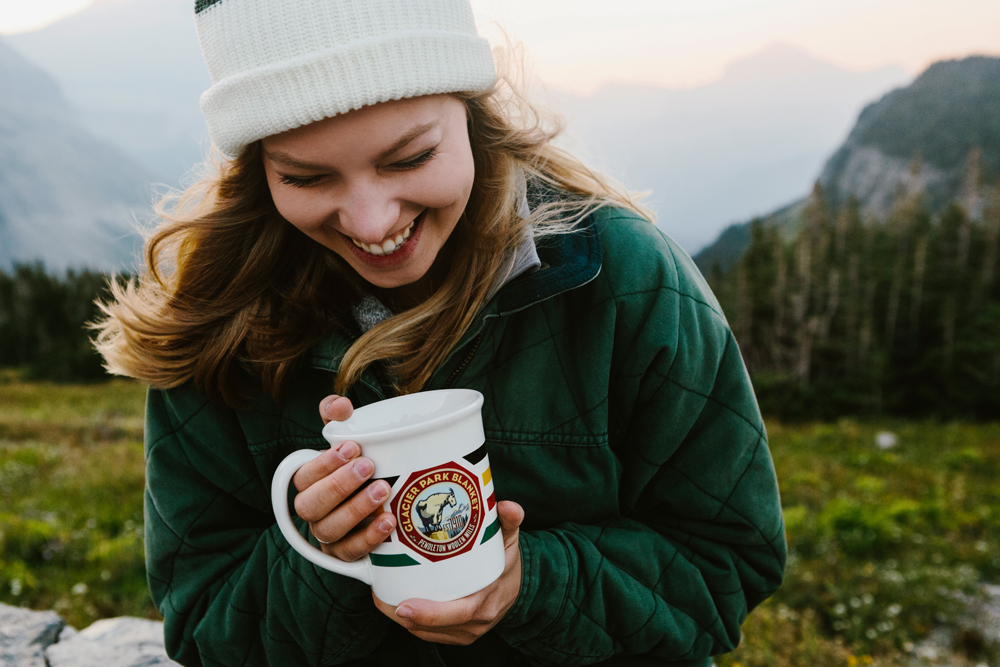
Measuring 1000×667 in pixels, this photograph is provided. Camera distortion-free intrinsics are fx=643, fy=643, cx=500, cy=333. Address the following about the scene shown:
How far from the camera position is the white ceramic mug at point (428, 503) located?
1129mm

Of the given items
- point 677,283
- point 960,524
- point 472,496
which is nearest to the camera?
point 472,496

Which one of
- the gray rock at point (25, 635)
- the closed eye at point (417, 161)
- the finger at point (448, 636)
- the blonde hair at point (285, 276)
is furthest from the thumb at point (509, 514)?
the gray rock at point (25, 635)

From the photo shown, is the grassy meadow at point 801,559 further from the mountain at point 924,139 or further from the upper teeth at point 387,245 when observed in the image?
the mountain at point 924,139

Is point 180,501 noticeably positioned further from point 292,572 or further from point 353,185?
point 353,185

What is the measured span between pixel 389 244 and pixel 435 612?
80cm

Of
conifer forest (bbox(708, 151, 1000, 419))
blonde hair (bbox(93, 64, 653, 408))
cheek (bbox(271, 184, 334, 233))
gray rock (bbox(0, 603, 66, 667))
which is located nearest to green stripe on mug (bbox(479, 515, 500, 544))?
blonde hair (bbox(93, 64, 653, 408))

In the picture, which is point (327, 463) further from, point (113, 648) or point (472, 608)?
point (113, 648)

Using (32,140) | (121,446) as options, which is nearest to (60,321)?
(121,446)

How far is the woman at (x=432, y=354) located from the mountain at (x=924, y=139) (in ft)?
344

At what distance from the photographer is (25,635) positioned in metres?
2.47

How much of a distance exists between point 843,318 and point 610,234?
54.6 m

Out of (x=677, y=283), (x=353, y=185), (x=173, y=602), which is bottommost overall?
(x=173, y=602)

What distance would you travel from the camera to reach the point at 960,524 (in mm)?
7699

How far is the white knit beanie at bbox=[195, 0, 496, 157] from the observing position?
1.31m
